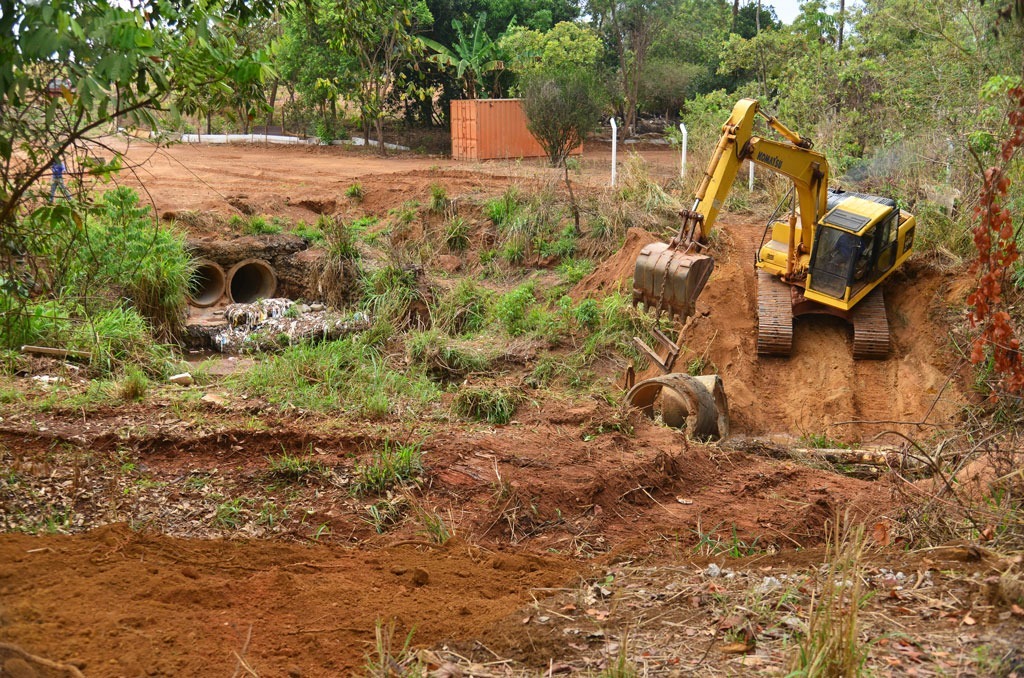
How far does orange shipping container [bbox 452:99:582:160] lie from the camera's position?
2636cm

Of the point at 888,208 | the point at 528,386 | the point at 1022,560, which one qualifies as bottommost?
the point at 528,386

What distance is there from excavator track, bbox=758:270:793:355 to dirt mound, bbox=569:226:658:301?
6.77 ft

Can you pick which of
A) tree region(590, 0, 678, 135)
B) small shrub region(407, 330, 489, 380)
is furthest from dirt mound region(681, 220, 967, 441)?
tree region(590, 0, 678, 135)

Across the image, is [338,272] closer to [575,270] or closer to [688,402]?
[575,270]

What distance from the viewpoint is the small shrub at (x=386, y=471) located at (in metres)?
6.57

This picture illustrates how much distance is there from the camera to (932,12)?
53.9 ft

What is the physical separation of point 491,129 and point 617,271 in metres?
14.0

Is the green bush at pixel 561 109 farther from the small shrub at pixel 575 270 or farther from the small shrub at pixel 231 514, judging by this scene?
the small shrub at pixel 231 514

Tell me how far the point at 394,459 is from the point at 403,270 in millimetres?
7515

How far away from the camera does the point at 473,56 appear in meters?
28.5

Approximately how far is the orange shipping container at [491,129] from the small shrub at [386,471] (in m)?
20.0

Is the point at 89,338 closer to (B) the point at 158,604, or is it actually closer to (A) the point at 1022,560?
(B) the point at 158,604

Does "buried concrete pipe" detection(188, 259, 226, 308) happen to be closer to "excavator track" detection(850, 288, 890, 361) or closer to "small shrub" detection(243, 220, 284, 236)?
"small shrub" detection(243, 220, 284, 236)

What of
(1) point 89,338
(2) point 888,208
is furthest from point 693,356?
(1) point 89,338
